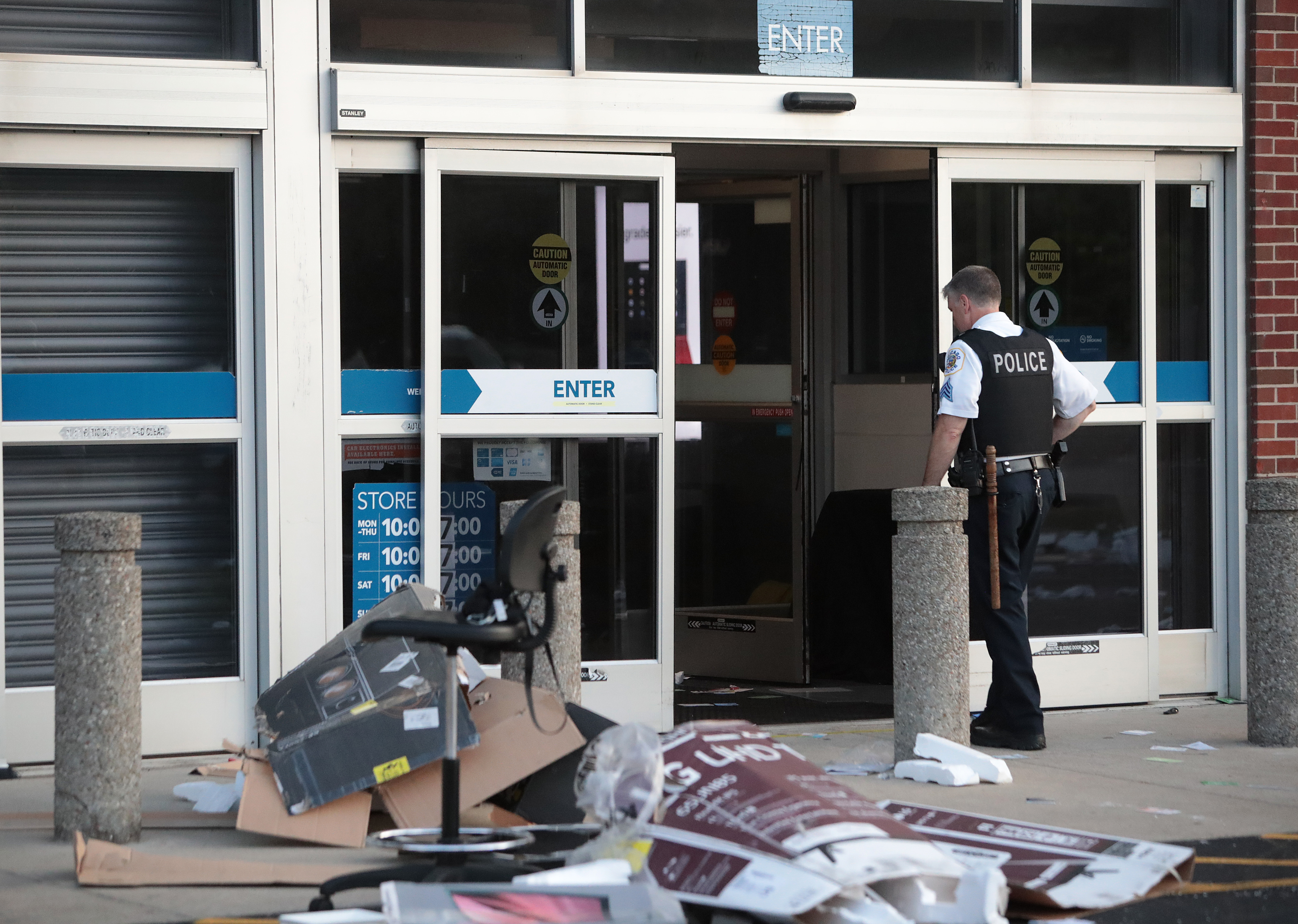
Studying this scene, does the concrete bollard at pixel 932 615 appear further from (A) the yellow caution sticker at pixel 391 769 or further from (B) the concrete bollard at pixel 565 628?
(A) the yellow caution sticker at pixel 391 769

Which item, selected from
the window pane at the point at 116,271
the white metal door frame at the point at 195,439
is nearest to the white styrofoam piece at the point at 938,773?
the white metal door frame at the point at 195,439

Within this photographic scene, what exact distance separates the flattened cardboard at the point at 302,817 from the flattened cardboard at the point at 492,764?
10cm

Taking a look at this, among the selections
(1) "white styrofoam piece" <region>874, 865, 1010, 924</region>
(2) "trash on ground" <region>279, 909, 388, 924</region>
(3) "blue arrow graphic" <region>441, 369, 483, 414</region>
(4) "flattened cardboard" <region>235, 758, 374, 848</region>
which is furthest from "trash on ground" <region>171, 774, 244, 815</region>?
(1) "white styrofoam piece" <region>874, 865, 1010, 924</region>

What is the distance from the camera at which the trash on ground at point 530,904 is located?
315cm

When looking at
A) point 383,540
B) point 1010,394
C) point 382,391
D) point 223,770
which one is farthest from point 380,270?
point 1010,394

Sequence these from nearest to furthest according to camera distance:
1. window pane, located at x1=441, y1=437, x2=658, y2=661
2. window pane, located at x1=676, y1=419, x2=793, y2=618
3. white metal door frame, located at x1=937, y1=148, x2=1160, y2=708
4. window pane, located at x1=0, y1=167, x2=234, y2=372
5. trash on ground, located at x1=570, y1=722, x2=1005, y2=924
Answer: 1. trash on ground, located at x1=570, y1=722, x2=1005, y2=924
2. window pane, located at x1=0, y1=167, x2=234, y2=372
3. window pane, located at x1=441, y1=437, x2=658, y2=661
4. white metal door frame, located at x1=937, y1=148, x2=1160, y2=708
5. window pane, located at x1=676, y1=419, x2=793, y2=618

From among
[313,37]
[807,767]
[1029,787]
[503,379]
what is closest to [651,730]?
[807,767]

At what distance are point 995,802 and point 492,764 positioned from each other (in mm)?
1755

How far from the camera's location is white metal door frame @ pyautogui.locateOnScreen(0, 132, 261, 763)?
5.79 m

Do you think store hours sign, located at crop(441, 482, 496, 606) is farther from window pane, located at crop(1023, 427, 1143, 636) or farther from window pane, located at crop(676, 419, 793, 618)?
window pane, located at crop(1023, 427, 1143, 636)

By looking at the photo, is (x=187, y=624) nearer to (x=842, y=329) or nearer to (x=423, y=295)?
(x=423, y=295)

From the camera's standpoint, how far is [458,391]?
6.18 metres

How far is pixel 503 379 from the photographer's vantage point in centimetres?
623

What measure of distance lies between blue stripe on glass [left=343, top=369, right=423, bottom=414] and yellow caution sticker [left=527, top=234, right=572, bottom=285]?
0.68m
